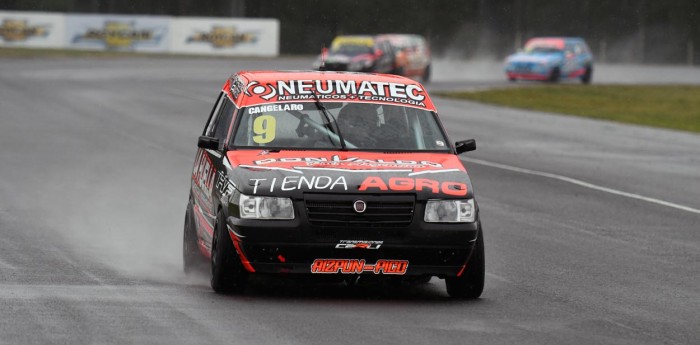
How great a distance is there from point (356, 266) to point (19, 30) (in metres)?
52.7

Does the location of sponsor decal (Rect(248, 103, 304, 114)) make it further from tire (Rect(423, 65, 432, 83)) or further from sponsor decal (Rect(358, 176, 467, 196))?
tire (Rect(423, 65, 432, 83))

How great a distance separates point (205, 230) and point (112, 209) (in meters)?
5.11

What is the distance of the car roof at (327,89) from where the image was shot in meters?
10.4

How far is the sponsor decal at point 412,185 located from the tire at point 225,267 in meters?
Answer: 0.85

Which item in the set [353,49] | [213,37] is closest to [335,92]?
[353,49]

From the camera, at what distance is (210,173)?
10258 millimetres

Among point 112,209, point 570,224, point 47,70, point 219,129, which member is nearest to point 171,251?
point 219,129

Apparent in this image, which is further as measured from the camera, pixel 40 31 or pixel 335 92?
pixel 40 31

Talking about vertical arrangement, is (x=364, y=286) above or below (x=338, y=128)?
below

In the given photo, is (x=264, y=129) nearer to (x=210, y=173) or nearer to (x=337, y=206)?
(x=210, y=173)

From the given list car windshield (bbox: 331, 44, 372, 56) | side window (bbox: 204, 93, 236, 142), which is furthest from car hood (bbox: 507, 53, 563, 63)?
side window (bbox: 204, 93, 236, 142)

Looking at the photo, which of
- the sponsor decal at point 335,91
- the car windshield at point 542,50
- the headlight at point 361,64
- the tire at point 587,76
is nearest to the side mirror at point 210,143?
the sponsor decal at point 335,91

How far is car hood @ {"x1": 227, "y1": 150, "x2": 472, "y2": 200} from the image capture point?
904cm

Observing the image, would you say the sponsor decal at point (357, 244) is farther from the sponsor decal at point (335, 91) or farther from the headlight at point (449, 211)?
the sponsor decal at point (335, 91)
